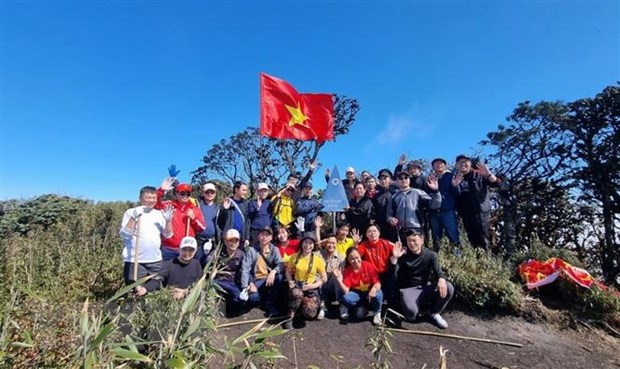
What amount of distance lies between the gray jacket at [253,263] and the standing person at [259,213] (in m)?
0.46

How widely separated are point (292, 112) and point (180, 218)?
3842 mm

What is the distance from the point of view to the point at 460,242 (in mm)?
6234

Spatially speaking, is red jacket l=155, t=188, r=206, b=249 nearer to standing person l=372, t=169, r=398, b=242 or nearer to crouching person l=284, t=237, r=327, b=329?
crouching person l=284, t=237, r=327, b=329

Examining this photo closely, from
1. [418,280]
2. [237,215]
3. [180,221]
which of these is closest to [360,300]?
[418,280]

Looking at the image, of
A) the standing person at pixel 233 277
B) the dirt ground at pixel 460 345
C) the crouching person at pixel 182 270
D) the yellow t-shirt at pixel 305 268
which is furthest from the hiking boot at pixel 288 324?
the crouching person at pixel 182 270

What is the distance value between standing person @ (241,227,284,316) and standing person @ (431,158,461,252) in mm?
3020

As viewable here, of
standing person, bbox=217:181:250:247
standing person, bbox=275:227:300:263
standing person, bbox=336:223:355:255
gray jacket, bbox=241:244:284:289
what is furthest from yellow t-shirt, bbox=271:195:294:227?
standing person, bbox=336:223:355:255

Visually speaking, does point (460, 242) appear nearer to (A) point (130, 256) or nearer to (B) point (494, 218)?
(B) point (494, 218)

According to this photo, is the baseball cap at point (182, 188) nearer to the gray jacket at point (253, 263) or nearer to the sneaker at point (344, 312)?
the gray jacket at point (253, 263)

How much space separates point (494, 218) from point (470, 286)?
3562 mm

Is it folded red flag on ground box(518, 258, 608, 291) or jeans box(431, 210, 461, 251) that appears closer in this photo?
folded red flag on ground box(518, 258, 608, 291)

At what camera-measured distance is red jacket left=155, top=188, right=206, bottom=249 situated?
17.1 ft

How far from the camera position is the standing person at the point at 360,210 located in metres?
6.63

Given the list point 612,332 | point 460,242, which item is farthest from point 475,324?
point 612,332
